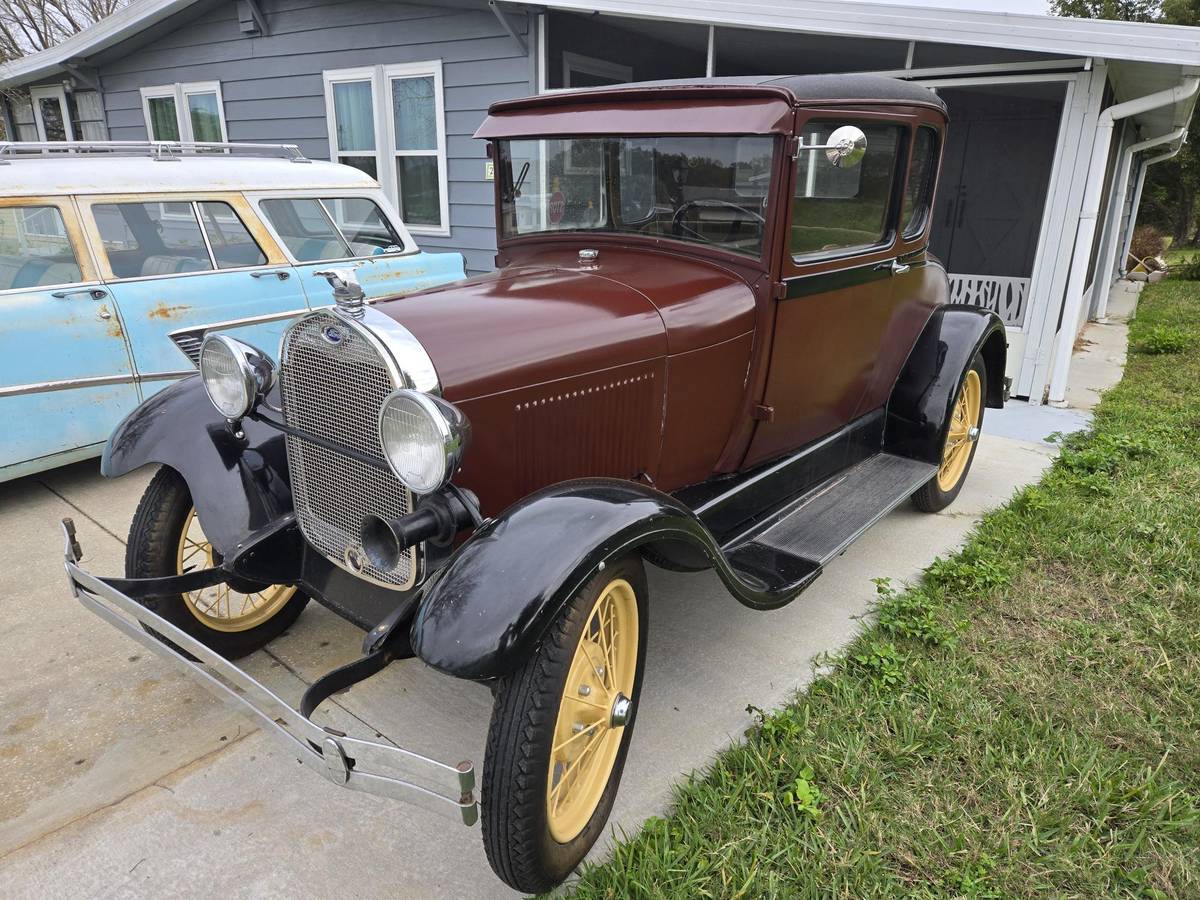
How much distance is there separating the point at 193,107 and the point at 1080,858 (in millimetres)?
10280

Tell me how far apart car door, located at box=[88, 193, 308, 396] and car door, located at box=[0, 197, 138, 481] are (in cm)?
10

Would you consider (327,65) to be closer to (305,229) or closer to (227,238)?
(305,229)

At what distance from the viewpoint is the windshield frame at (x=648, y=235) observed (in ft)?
8.82

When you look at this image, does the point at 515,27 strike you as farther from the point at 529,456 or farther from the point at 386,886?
the point at 386,886

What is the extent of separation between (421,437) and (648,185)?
153 cm

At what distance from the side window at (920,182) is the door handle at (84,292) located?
386 centimetres

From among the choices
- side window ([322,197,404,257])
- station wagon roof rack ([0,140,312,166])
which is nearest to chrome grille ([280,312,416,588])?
station wagon roof rack ([0,140,312,166])

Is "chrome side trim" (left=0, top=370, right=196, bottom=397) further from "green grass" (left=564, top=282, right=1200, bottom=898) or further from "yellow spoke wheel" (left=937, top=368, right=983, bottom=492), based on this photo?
"yellow spoke wheel" (left=937, top=368, right=983, bottom=492)

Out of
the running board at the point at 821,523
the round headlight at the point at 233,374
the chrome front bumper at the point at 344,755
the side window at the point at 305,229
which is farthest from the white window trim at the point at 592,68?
the chrome front bumper at the point at 344,755

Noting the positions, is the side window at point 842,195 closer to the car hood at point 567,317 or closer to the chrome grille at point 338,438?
the car hood at point 567,317

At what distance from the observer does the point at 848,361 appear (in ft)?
11.2

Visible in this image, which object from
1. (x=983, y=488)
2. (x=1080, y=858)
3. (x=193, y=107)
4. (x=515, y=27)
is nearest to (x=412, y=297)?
(x=1080, y=858)

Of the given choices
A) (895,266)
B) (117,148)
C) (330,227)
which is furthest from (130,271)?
(895,266)

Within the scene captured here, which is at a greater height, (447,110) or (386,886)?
(447,110)
